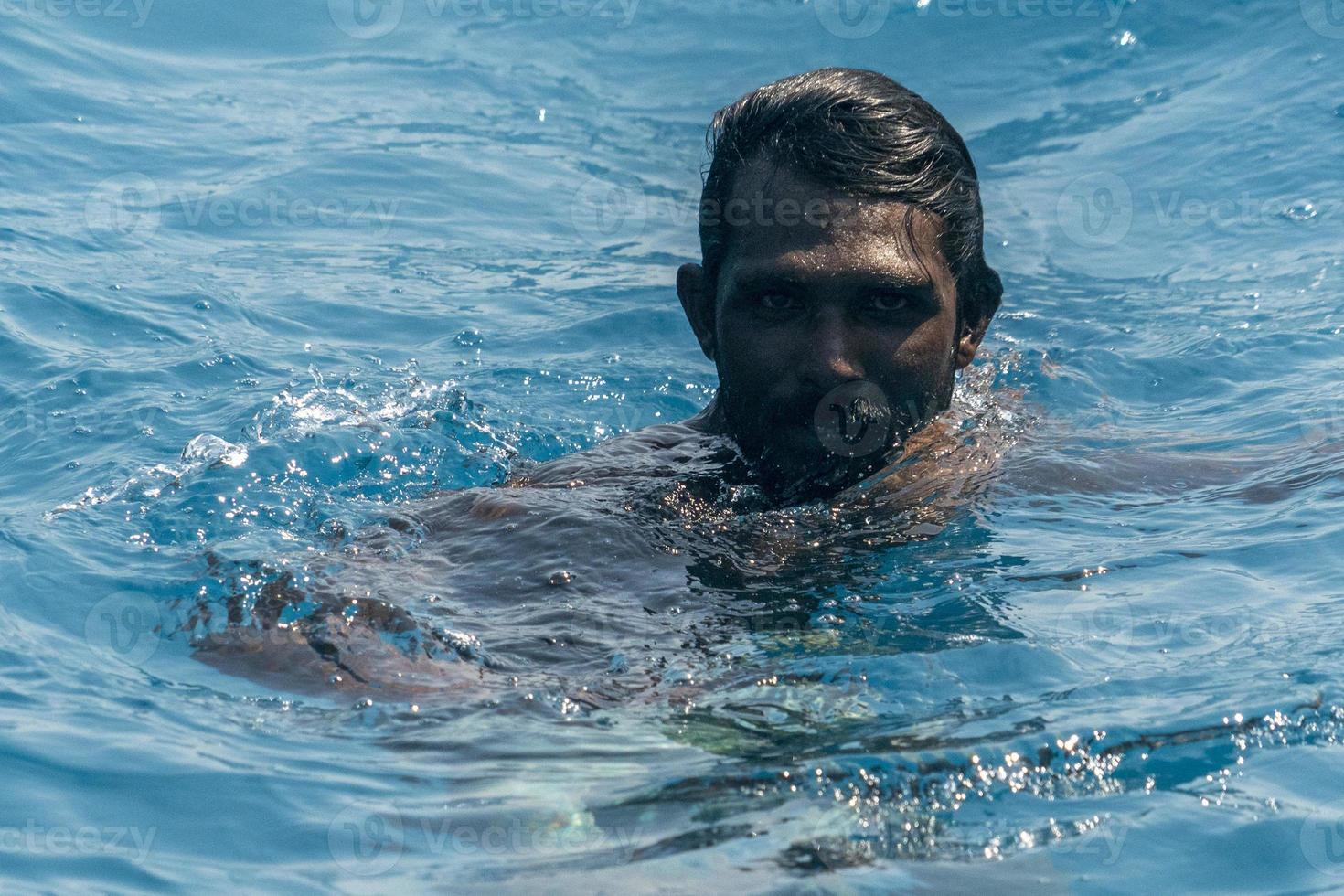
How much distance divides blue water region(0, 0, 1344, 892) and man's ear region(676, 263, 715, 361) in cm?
67

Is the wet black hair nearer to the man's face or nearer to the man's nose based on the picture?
the man's face

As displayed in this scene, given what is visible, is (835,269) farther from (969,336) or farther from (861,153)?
(969,336)

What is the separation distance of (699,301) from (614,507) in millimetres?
808

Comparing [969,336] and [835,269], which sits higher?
[835,269]

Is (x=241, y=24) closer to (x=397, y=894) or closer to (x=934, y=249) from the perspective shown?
(x=934, y=249)

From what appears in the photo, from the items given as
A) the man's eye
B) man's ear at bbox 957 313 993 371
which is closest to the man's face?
the man's eye

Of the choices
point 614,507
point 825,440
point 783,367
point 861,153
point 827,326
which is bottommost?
point 614,507

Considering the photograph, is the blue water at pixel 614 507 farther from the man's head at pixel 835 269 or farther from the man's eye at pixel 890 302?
the man's eye at pixel 890 302

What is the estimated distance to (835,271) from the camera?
4387 millimetres

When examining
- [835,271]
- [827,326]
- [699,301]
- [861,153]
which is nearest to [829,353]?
[827,326]

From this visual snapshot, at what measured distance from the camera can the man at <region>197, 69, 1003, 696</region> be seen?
4.31m

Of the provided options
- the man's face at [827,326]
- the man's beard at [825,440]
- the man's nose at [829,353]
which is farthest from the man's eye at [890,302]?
the man's beard at [825,440]

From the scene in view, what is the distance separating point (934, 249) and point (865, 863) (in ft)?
7.19

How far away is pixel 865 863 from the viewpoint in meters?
3.06
